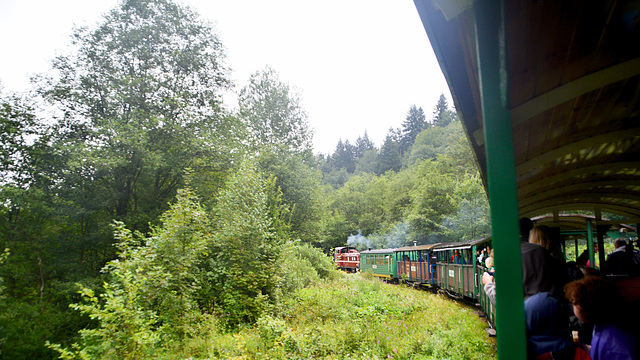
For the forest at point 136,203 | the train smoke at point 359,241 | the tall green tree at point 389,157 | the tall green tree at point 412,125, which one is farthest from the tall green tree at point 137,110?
the tall green tree at point 412,125

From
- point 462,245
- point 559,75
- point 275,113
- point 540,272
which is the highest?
point 275,113

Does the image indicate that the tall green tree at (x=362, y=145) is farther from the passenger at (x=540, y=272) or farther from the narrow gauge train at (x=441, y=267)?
the passenger at (x=540, y=272)

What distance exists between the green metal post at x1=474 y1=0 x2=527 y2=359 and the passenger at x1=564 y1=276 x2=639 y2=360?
1.22m

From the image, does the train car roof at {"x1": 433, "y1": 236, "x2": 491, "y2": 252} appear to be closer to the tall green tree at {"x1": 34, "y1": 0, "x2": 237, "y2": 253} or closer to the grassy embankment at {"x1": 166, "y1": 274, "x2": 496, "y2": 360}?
the grassy embankment at {"x1": 166, "y1": 274, "x2": 496, "y2": 360}

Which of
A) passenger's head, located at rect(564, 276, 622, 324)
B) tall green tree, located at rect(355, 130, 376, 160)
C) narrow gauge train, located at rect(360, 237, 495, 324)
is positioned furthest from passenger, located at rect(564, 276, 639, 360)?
tall green tree, located at rect(355, 130, 376, 160)

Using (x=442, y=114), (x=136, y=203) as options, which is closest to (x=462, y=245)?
(x=136, y=203)

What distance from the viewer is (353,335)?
325 inches

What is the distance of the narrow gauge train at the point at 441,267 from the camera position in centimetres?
988

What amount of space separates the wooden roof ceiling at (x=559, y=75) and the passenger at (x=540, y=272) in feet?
3.18

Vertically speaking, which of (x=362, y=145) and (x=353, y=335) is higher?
(x=362, y=145)

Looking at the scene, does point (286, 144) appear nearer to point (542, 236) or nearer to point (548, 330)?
point (542, 236)

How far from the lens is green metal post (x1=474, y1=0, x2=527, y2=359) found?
50.5 inches

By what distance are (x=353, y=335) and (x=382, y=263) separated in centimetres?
1450

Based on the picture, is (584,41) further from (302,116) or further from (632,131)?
(302,116)
